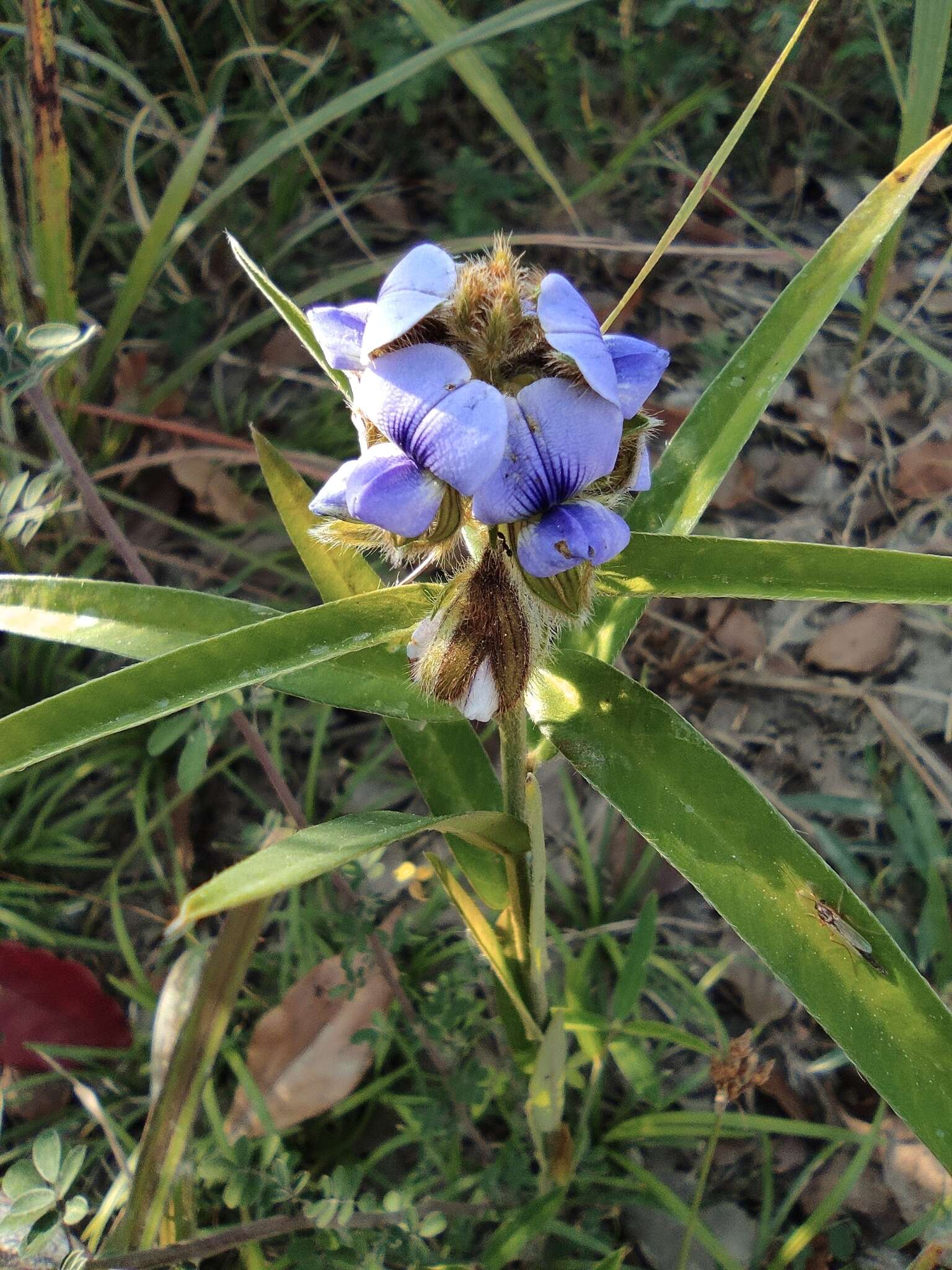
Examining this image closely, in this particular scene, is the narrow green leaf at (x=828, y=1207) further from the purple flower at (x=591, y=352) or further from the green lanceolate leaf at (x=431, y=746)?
the purple flower at (x=591, y=352)

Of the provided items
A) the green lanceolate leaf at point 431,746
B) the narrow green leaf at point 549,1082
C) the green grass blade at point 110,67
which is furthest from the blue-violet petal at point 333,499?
the green grass blade at point 110,67

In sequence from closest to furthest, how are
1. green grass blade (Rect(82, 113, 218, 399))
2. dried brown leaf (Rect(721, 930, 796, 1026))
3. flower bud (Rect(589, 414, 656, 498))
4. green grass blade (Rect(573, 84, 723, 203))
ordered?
1. flower bud (Rect(589, 414, 656, 498))
2. dried brown leaf (Rect(721, 930, 796, 1026))
3. green grass blade (Rect(82, 113, 218, 399))
4. green grass blade (Rect(573, 84, 723, 203))

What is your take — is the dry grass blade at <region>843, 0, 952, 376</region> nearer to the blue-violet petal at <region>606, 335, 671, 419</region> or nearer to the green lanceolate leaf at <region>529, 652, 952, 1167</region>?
the blue-violet petal at <region>606, 335, 671, 419</region>

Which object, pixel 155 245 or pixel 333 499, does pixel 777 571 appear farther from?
pixel 155 245

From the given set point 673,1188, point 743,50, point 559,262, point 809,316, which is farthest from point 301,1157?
point 743,50

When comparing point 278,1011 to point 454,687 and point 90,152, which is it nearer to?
point 454,687

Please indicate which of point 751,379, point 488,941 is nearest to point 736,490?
point 751,379

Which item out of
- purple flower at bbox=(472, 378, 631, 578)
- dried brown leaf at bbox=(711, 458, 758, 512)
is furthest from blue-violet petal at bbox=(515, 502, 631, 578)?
dried brown leaf at bbox=(711, 458, 758, 512)
